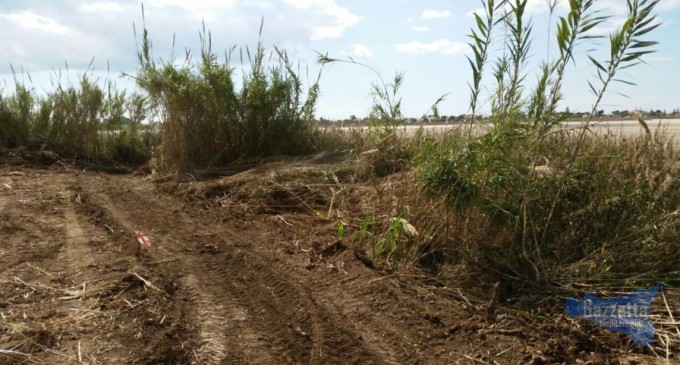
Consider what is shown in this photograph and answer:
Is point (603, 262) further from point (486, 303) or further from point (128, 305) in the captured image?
point (128, 305)

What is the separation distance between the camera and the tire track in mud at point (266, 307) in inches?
120

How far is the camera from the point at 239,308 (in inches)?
139

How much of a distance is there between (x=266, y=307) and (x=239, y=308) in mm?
161

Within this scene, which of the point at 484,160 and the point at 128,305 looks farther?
the point at 484,160

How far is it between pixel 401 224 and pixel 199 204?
310cm

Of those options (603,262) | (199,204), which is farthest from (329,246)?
(199,204)

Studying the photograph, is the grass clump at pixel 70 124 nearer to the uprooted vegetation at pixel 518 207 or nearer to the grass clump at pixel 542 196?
the uprooted vegetation at pixel 518 207

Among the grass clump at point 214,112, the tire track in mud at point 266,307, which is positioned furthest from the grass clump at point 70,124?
the tire track in mud at point 266,307

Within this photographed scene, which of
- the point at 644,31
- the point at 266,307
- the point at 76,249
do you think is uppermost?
the point at 644,31

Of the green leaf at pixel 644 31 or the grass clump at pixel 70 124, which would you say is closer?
the green leaf at pixel 644 31

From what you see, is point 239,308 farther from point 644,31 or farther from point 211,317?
point 644,31

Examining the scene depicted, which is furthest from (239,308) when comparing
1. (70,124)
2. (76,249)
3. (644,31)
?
(70,124)

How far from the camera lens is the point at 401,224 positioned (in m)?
4.22

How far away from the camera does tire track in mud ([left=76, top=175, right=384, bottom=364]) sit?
3.04 metres
